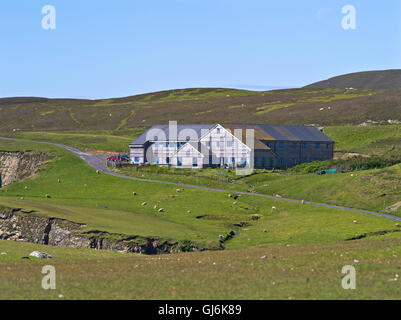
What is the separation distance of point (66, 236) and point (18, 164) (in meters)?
83.4

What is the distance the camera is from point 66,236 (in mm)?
54906

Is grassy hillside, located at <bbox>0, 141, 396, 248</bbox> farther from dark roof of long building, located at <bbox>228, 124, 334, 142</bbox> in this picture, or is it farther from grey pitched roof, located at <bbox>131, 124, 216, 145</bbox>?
dark roof of long building, located at <bbox>228, 124, 334, 142</bbox>

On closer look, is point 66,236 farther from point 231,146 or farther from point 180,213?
point 231,146

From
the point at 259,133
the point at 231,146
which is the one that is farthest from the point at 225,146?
A: the point at 259,133

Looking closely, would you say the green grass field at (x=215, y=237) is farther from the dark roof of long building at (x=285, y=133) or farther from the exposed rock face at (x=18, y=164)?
the dark roof of long building at (x=285, y=133)

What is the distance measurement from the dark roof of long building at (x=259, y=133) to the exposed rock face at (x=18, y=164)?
2069cm

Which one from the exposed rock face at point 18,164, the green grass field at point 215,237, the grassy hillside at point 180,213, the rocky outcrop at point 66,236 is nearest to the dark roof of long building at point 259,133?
the green grass field at point 215,237

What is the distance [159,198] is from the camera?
87625mm

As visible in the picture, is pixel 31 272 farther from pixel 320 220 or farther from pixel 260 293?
pixel 320 220

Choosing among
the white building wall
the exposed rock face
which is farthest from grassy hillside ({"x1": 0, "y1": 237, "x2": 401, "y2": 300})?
the exposed rock face

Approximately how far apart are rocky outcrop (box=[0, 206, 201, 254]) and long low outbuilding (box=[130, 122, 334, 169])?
6525 cm

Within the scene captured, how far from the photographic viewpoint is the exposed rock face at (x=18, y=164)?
12838cm

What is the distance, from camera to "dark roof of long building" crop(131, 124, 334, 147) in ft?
420
